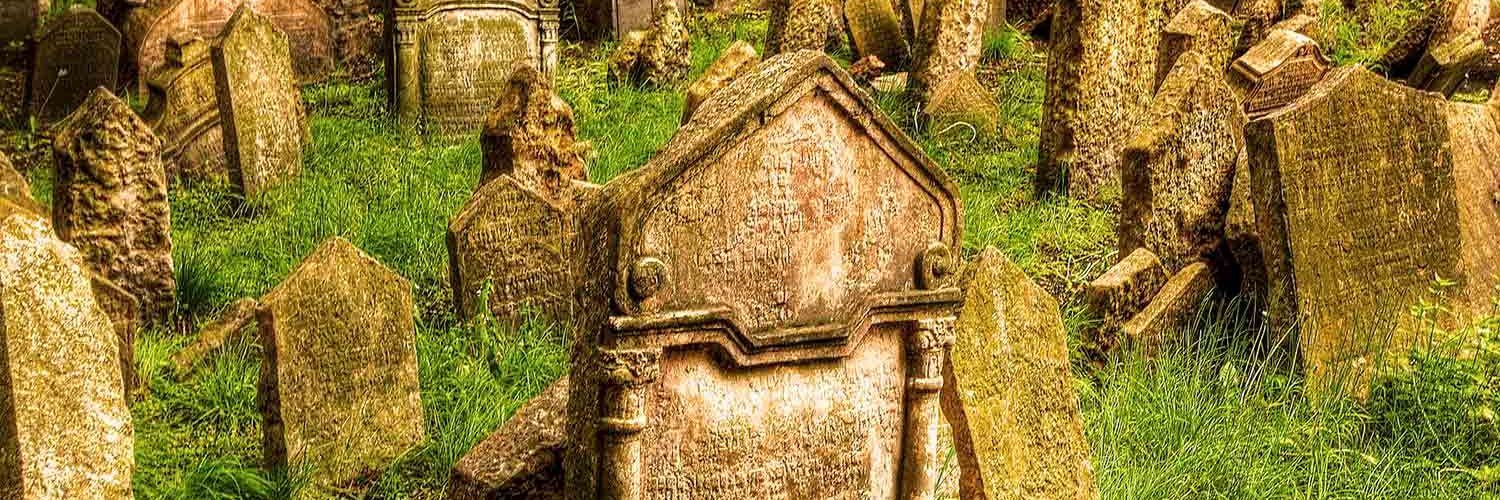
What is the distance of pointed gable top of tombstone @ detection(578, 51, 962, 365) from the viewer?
15.0ft

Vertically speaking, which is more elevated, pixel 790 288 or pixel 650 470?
pixel 790 288

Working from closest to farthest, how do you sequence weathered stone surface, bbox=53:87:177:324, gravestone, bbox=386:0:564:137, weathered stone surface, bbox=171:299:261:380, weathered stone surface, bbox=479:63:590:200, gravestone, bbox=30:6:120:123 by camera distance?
weathered stone surface, bbox=171:299:261:380 < weathered stone surface, bbox=53:87:177:324 < weathered stone surface, bbox=479:63:590:200 < gravestone, bbox=386:0:564:137 < gravestone, bbox=30:6:120:123

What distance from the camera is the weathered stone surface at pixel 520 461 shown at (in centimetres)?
529

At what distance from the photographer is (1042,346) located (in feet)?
17.5

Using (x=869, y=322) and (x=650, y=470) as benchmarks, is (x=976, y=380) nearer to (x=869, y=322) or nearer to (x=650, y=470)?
(x=869, y=322)

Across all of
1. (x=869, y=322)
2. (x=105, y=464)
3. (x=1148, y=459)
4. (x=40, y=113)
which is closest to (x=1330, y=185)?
(x=1148, y=459)

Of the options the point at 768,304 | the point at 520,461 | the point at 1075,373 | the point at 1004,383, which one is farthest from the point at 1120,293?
the point at 520,461

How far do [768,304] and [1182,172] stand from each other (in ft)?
11.1

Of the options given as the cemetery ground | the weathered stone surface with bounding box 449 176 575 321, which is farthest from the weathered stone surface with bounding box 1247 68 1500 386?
the weathered stone surface with bounding box 449 176 575 321

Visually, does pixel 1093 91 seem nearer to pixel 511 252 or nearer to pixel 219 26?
pixel 511 252

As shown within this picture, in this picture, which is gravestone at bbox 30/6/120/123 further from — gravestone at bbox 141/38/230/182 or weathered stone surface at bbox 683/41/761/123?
weathered stone surface at bbox 683/41/761/123

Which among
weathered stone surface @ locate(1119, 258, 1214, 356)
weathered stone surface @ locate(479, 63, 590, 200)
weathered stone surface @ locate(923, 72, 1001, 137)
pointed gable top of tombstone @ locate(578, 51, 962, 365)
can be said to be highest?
pointed gable top of tombstone @ locate(578, 51, 962, 365)

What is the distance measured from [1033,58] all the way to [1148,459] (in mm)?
6673

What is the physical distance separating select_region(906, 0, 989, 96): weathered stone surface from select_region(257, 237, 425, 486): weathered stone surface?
5.19 meters
